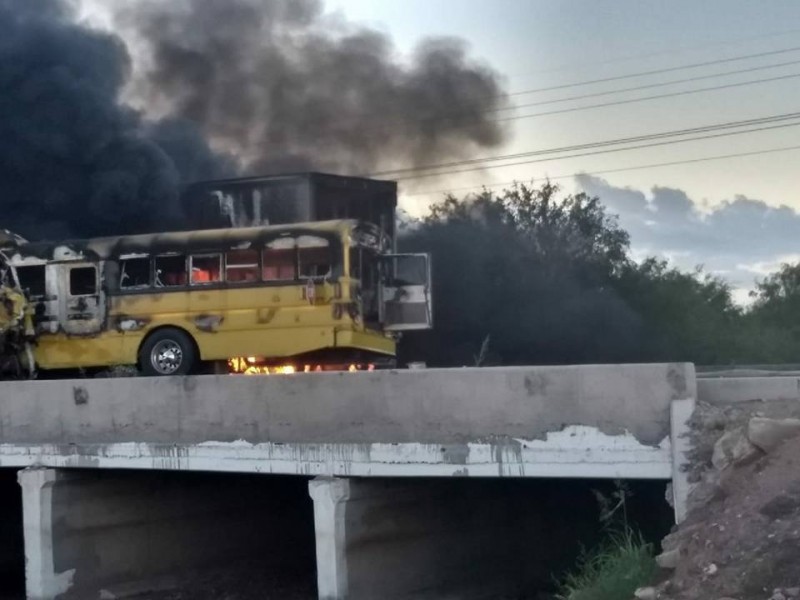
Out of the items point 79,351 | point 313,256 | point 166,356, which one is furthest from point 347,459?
point 79,351

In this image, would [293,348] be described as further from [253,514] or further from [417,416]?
[417,416]

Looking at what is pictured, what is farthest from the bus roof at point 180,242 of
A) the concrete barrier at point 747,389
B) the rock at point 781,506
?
the rock at point 781,506

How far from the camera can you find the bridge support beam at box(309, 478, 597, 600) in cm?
1147

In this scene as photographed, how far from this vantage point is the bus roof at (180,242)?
677 inches

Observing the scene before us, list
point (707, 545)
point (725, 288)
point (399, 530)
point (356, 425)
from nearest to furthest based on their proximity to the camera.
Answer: point (707, 545)
point (356, 425)
point (399, 530)
point (725, 288)

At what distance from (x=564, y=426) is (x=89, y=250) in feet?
32.8

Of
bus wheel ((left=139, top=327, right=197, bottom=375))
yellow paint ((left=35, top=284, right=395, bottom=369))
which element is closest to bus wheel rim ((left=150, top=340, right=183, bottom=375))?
bus wheel ((left=139, top=327, right=197, bottom=375))

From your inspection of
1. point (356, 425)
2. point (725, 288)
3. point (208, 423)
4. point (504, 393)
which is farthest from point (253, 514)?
point (725, 288)

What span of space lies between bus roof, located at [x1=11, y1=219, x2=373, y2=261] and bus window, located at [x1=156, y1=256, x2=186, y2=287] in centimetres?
14

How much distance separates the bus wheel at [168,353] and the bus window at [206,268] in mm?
814

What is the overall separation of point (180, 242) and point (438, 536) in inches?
272

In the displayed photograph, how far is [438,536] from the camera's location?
1290 cm

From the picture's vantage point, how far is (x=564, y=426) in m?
10.3

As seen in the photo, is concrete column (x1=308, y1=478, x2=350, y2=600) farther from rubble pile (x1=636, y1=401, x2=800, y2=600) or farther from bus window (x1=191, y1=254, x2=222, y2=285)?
bus window (x1=191, y1=254, x2=222, y2=285)
